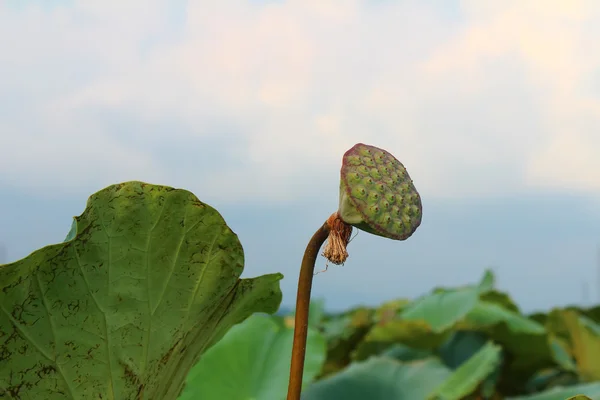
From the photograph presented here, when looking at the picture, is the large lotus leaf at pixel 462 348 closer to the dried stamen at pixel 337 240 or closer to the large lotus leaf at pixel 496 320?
the large lotus leaf at pixel 496 320

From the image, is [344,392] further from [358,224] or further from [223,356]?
[358,224]

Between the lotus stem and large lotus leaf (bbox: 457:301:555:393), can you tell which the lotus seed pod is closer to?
the lotus stem

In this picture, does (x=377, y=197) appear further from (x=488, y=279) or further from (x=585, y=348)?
(x=488, y=279)

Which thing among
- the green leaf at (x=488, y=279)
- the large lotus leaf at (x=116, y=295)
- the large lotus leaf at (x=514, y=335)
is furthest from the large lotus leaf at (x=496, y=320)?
the large lotus leaf at (x=116, y=295)

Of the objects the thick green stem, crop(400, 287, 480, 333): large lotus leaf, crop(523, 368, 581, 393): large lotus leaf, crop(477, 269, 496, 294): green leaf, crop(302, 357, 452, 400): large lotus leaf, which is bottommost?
the thick green stem

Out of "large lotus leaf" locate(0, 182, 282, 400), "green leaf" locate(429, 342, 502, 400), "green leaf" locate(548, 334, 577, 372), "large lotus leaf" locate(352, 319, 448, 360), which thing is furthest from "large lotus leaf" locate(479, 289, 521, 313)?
"large lotus leaf" locate(0, 182, 282, 400)
